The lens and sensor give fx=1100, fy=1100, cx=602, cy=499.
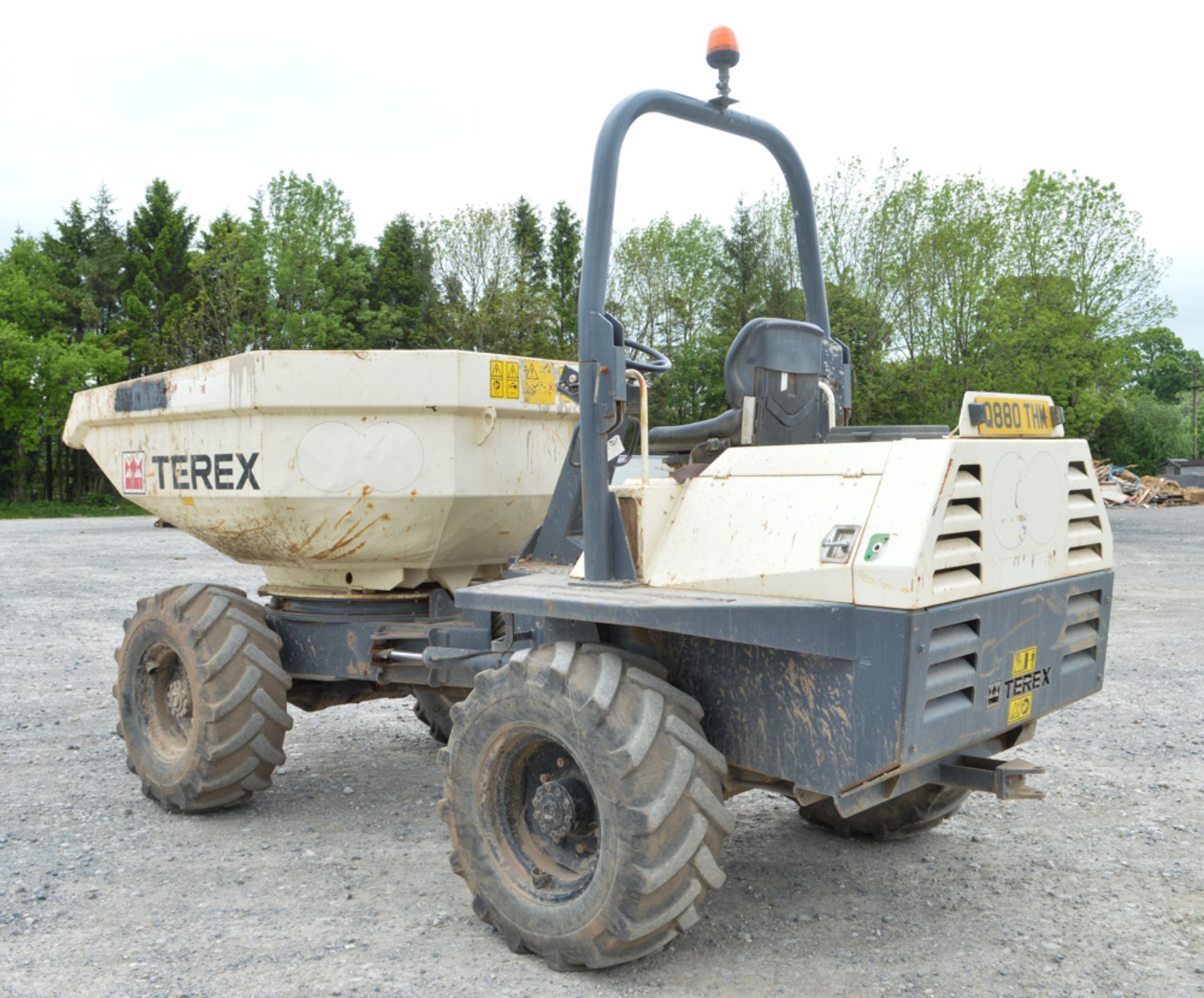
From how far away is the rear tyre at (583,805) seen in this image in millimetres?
3170

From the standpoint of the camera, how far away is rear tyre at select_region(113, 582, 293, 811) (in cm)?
474

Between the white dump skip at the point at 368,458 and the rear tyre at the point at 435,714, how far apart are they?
1140 mm

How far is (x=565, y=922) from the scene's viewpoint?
335 centimetres

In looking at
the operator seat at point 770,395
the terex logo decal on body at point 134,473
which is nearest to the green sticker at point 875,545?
the operator seat at point 770,395

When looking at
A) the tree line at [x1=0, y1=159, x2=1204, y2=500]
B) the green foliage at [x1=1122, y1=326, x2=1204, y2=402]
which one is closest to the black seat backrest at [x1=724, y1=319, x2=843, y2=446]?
the tree line at [x1=0, y1=159, x2=1204, y2=500]

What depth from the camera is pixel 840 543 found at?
3.03 meters

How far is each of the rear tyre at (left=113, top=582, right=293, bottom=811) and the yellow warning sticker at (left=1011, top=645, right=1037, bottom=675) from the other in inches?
119

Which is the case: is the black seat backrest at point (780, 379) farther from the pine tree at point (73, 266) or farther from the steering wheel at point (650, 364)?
the pine tree at point (73, 266)

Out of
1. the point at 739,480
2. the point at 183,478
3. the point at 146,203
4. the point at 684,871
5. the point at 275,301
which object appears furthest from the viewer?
the point at 146,203

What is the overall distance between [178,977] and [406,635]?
1695mm

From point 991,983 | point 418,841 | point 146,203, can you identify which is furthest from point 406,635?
point 146,203

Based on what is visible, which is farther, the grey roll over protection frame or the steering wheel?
the steering wheel

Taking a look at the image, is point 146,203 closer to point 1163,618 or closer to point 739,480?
point 1163,618

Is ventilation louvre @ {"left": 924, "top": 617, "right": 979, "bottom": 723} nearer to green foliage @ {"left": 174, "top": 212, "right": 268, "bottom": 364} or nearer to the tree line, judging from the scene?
the tree line
